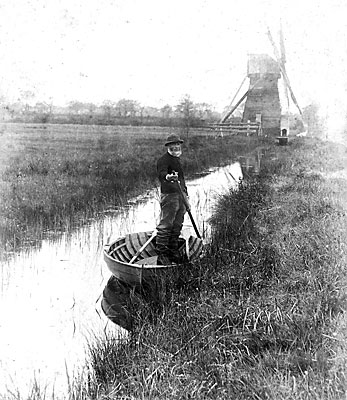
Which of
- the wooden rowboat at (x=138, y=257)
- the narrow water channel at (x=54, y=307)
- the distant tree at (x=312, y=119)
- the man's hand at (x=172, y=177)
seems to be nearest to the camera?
the narrow water channel at (x=54, y=307)

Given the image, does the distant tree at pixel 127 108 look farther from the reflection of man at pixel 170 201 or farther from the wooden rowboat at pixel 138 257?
the reflection of man at pixel 170 201

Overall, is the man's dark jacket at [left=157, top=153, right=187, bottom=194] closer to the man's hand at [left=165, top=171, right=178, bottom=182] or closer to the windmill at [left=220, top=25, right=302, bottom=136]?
the man's hand at [left=165, top=171, right=178, bottom=182]

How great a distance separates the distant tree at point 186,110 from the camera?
23573 mm

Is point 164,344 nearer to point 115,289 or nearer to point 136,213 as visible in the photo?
point 115,289

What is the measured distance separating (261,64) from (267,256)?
75.3 feet

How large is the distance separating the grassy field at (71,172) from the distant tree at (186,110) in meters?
1.30

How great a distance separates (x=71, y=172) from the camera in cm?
1336

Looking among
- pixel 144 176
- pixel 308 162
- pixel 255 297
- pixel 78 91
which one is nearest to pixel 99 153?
pixel 144 176

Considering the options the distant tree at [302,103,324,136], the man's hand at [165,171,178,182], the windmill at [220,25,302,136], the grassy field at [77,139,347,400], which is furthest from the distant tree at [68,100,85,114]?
the grassy field at [77,139,347,400]

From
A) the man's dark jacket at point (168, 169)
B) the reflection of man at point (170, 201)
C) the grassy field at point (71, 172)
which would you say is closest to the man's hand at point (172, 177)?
the reflection of man at point (170, 201)

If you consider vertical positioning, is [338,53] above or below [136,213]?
above

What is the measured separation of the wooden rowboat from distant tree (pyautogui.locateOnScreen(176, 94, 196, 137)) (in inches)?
657

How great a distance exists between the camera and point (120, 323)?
5641 mm

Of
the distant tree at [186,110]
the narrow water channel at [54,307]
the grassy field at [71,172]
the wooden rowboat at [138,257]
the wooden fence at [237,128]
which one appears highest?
the distant tree at [186,110]
